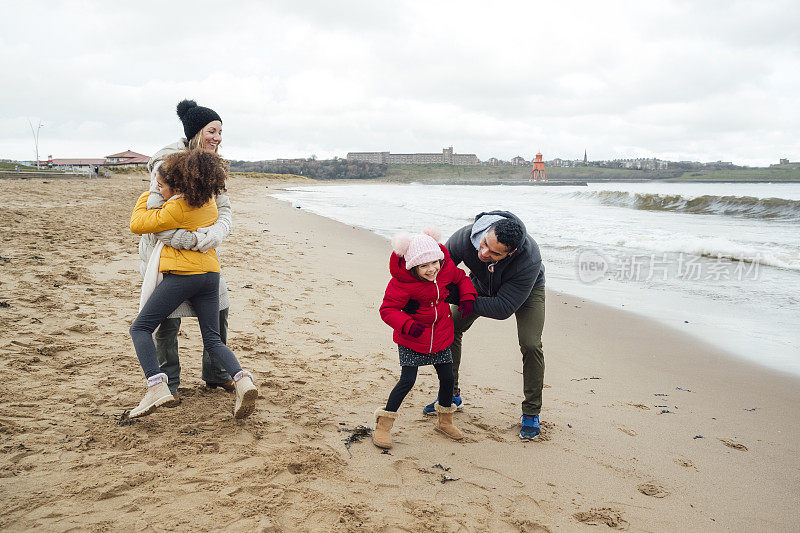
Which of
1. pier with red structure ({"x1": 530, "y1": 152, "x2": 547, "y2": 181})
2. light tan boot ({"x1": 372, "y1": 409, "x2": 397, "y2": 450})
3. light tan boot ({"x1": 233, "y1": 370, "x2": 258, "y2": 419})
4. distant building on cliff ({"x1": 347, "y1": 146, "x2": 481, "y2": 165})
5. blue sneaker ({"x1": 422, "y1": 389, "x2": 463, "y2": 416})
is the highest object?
distant building on cliff ({"x1": 347, "y1": 146, "x2": 481, "y2": 165})

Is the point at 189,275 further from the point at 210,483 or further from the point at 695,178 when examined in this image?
the point at 695,178

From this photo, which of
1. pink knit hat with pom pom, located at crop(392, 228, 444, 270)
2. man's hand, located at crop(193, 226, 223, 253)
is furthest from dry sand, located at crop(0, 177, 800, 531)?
pink knit hat with pom pom, located at crop(392, 228, 444, 270)

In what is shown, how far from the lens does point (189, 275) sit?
294 centimetres

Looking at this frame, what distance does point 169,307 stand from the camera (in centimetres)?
292

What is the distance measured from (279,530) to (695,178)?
89419 mm

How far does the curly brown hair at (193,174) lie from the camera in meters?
→ 2.83

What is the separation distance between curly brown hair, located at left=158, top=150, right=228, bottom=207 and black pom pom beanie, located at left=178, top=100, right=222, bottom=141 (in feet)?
1.12

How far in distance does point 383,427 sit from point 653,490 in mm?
1585

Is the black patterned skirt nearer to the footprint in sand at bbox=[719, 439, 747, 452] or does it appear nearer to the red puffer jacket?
the red puffer jacket

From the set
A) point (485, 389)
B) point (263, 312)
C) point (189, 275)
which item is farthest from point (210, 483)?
point (263, 312)

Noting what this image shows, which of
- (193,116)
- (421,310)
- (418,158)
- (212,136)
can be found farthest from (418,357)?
(418,158)

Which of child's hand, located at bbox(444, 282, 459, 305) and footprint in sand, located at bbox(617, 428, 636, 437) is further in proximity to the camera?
footprint in sand, located at bbox(617, 428, 636, 437)

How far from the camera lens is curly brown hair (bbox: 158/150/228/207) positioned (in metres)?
2.83

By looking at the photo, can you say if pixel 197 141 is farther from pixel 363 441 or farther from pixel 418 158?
pixel 418 158
